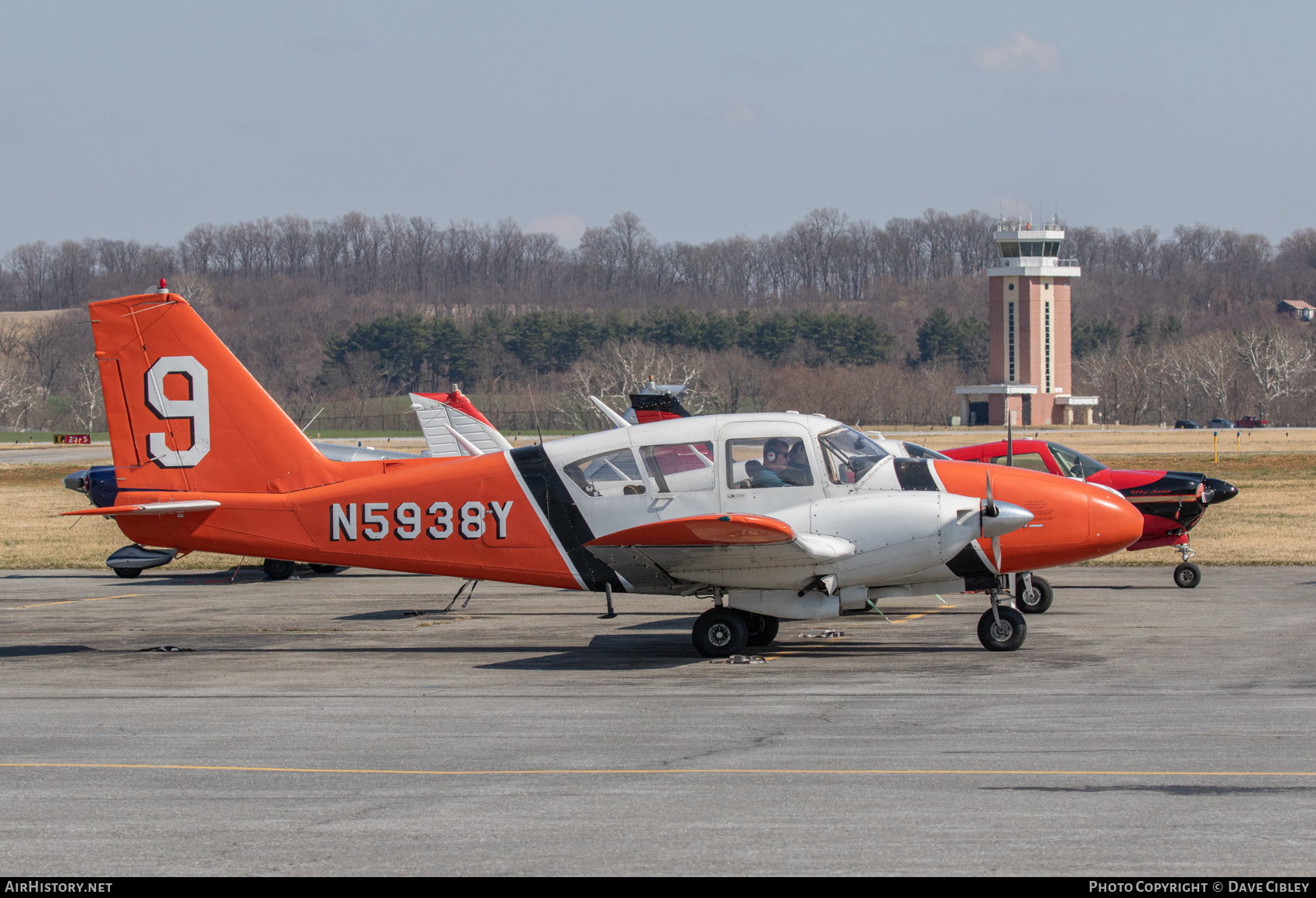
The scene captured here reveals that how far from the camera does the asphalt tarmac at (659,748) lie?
19.2 feet

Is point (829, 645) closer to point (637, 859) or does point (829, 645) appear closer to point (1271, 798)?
point (1271, 798)

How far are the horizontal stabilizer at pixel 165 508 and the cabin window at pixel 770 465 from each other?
5145 millimetres

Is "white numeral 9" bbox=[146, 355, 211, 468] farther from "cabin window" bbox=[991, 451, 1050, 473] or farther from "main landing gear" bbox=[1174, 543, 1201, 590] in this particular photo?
"main landing gear" bbox=[1174, 543, 1201, 590]

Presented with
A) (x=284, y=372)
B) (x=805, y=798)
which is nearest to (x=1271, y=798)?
(x=805, y=798)

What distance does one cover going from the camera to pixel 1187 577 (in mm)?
16531

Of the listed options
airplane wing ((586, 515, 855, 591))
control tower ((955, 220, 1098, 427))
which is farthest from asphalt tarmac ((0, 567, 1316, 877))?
control tower ((955, 220, 1098, 427))

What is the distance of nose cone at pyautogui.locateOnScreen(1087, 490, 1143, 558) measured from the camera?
37.0 ft

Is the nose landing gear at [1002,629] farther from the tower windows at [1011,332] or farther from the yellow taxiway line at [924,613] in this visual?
the tower windows at [1011,332]

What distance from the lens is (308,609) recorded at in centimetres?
1608

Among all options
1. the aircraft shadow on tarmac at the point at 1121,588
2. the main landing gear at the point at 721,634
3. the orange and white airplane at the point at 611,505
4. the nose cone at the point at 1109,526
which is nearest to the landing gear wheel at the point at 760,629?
the orange and white airplane at the point at 611,505

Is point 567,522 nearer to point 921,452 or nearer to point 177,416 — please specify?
point 177,416

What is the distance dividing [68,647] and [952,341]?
446 ft

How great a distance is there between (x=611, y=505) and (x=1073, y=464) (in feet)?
26.1

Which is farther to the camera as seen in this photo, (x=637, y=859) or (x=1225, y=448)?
(x=1225, y=448)
